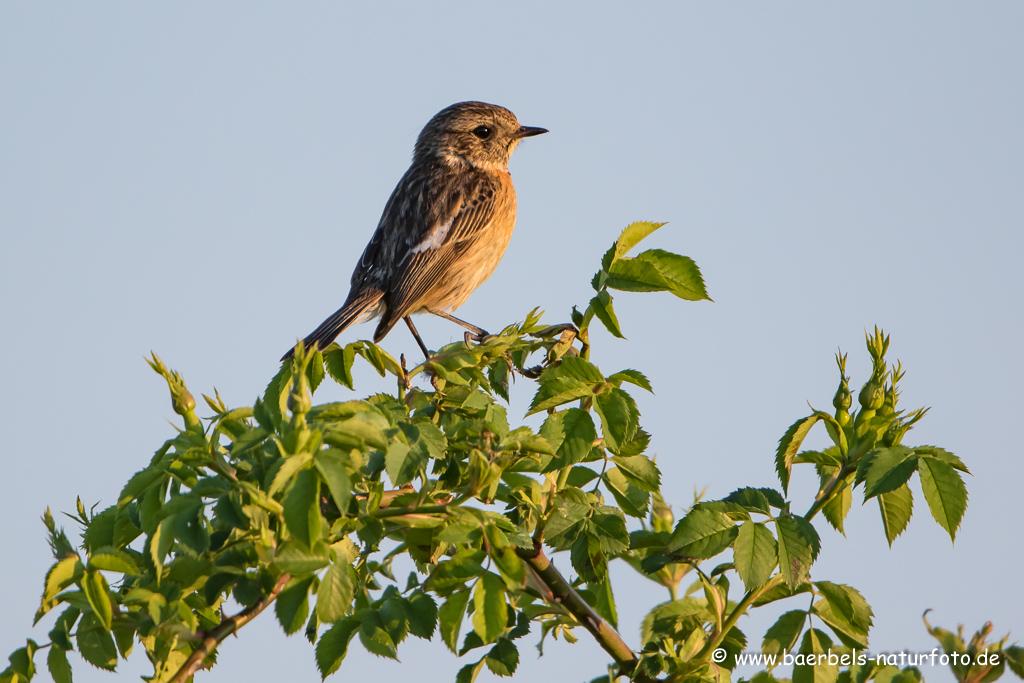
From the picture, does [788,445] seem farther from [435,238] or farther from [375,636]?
[435,238]

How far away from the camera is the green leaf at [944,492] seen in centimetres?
259

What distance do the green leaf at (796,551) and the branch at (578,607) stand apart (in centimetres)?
61

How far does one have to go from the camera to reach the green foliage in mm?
2131

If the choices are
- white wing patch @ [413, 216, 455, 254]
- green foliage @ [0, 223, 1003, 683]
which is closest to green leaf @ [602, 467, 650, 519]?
green foliage @ [0, 223, 1003, 683]

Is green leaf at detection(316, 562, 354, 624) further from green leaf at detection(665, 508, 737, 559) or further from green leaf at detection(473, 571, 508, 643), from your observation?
green leaf at detection(665, 508, 737, 559)

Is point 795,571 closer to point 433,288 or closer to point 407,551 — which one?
point 407,551

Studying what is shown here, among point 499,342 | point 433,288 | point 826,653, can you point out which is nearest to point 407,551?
point 499,342

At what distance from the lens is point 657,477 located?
3.08m

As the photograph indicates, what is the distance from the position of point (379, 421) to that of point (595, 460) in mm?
1002

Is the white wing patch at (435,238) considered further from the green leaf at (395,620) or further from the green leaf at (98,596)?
the green leaf at (98,596)

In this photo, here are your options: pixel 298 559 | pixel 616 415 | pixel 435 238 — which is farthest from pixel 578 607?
pixel 435 238

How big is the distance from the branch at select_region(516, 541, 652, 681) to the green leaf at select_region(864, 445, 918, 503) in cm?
89

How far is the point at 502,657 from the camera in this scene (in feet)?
9.98

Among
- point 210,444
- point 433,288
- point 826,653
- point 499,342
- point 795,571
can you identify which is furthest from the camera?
point 433,288
